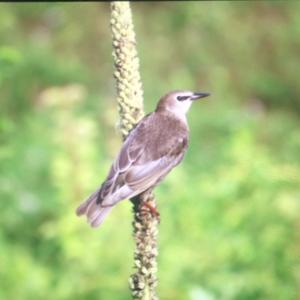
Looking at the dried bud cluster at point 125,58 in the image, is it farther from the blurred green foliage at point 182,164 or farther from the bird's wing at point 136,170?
the blurred green foliage at point 182,164

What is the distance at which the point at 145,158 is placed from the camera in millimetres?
2570

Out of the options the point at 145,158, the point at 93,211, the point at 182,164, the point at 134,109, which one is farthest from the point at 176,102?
the point at 182,164

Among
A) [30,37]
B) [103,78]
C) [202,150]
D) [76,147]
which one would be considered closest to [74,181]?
[76,147]

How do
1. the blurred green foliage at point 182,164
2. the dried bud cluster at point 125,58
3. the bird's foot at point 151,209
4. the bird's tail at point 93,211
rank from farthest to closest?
the blurred green foliage at point 182,164
the bird's tail at point 93,211
the bird's foot at point 151,209
the dried bud cluster at point 125,58

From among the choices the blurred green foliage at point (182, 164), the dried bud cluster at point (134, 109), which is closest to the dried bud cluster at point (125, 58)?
the dried bud cluster at point (134, 109)

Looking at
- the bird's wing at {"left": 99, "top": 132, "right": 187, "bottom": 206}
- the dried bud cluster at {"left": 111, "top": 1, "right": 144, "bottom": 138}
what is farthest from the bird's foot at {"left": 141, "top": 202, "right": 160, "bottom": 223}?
the dried bud cluster at {"left": 111, "top": 1, "right": 144, "bottom": 138}

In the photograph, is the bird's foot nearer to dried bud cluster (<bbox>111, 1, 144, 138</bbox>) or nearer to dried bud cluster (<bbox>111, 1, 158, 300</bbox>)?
dried bud cluster (<bbox>111, 1, 158, 300</bbox>)

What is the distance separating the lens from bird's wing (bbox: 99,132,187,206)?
8.27ft

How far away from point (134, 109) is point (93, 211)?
1.47 ft

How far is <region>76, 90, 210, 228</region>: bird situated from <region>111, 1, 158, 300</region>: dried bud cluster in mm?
131

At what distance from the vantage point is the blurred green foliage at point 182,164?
19.4 feet

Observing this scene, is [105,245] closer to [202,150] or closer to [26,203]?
[26,203]

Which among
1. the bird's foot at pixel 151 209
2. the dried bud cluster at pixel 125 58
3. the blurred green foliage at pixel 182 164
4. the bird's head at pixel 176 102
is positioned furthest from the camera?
the blurred green foliage at pixel 182 164

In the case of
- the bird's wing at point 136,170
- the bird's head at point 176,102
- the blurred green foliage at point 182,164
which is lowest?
the bird's wing at point 136,170
